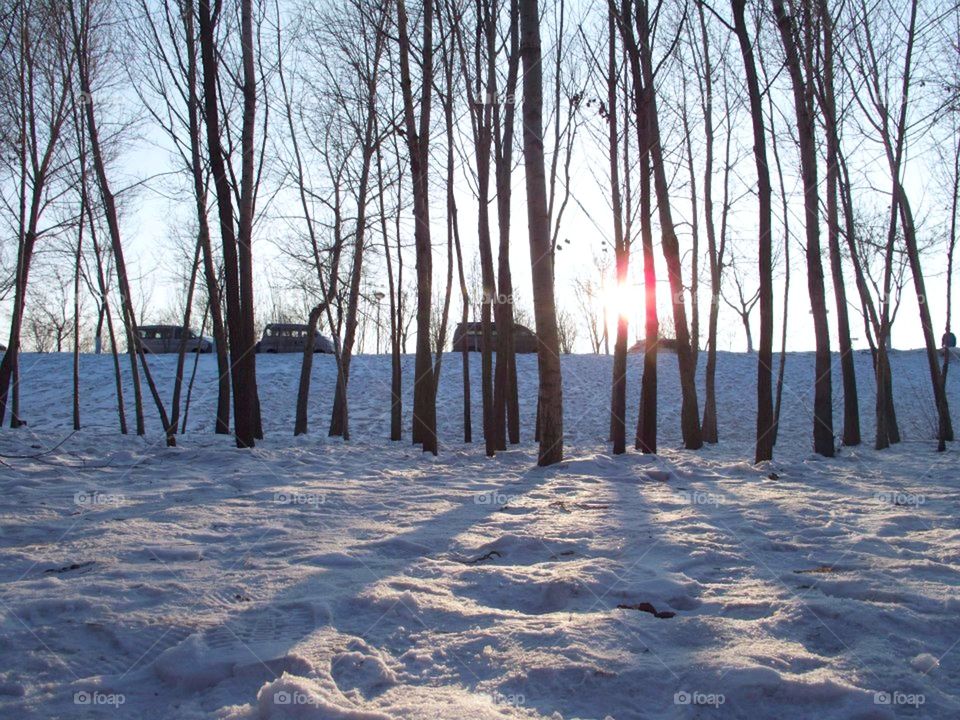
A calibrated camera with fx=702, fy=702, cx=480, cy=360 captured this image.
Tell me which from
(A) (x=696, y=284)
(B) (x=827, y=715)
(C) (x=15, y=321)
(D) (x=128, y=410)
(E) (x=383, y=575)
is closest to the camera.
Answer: (B) (x=827, y=715)

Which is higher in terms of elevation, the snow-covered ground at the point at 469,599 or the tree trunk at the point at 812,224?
the tree trunk at the point at 812,224

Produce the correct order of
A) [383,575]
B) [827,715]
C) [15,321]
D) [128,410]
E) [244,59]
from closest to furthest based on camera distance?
[827,715] → [383,575] → [244,59] → [15,321] → [128,410]

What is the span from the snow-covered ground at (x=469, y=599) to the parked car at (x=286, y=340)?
78.6 ft

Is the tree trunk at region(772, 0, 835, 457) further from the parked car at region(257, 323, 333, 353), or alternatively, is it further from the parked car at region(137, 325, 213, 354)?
the parked car at region(137, 325, 213, 354)

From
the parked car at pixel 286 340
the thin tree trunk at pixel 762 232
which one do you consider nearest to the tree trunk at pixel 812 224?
the thin tree trunk at pixel 762 232

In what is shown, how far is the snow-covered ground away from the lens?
228 cm

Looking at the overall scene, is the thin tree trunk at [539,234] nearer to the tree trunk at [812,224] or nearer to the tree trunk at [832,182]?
the tree trunk at [812,224]

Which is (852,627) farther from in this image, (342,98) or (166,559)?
(342,98)

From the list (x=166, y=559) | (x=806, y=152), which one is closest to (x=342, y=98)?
(x=806, y=152)

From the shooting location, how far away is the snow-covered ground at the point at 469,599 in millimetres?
2281

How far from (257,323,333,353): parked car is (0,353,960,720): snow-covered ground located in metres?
24.0

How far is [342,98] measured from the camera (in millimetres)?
14242

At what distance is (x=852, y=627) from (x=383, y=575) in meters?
2.12

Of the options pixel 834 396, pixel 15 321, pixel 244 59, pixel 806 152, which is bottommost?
pixel 834 396
